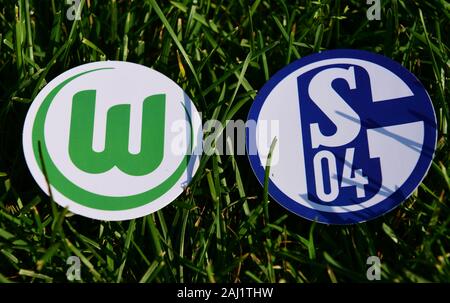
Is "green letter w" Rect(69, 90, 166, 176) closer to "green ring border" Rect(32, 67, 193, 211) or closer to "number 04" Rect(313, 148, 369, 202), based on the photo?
"green ring border" Rect(32, 67, 193, 211)

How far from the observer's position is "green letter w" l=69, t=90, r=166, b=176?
92.9 inches

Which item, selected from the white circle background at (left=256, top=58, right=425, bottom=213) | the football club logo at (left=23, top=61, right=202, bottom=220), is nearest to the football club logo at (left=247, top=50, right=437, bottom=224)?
the white circle background at (left=256, top=58, right=425, bottom=213)

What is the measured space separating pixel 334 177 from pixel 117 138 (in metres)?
Answer: 0.82

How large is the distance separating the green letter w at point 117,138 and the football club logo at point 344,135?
1.18ft

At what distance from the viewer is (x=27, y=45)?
2617 millimetres

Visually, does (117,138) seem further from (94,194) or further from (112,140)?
(94,194)

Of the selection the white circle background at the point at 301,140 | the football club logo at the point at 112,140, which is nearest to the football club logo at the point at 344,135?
the white circle background at the point at 301,140

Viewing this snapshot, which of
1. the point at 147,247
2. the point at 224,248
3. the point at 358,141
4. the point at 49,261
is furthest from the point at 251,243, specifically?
the point at 49,261

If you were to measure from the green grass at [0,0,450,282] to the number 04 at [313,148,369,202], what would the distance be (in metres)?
0.13

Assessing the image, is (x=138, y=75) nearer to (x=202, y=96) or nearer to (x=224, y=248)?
(x=202, y=96)

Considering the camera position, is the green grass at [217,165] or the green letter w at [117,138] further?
the green letter w at [117,138]

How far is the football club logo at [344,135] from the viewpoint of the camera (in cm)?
228

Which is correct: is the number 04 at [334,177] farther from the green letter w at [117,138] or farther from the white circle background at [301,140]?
the green letter w at [117,138]

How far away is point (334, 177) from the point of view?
232 centimetres
